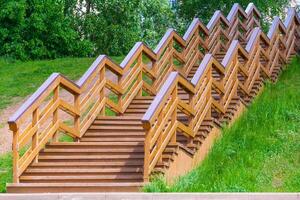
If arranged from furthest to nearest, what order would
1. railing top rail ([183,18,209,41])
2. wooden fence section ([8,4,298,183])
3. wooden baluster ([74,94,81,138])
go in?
railing top rail ([183,18,209,41])
wooden baluster ([74,94,81,138])
wooden fence section ([8,4,298,183])

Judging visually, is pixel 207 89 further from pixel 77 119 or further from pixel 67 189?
pixel 67 189

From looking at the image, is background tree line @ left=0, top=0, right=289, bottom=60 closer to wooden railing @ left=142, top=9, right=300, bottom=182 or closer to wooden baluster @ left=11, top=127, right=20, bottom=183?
wooden railing @ left=142, top=9, right=300, bottom=182

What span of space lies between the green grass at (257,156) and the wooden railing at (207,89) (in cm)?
41

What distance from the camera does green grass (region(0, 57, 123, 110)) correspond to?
54.1ft

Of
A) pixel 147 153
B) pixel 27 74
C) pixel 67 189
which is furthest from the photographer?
pixel 27 74

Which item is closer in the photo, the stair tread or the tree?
the stair tread

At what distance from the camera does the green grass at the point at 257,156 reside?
360 inches

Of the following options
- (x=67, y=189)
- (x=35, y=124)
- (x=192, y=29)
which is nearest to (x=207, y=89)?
(x=35, y=124)

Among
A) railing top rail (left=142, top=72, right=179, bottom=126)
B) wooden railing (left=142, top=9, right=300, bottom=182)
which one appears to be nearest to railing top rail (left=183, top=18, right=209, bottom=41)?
wooden railing (left=142, top=9, right=300, bottom=182)

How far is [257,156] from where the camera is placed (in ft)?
34.3

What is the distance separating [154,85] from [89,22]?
18.7 metres

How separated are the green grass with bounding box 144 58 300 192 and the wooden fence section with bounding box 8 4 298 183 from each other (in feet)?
1.56

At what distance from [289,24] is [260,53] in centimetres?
289

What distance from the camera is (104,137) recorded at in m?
11.1
